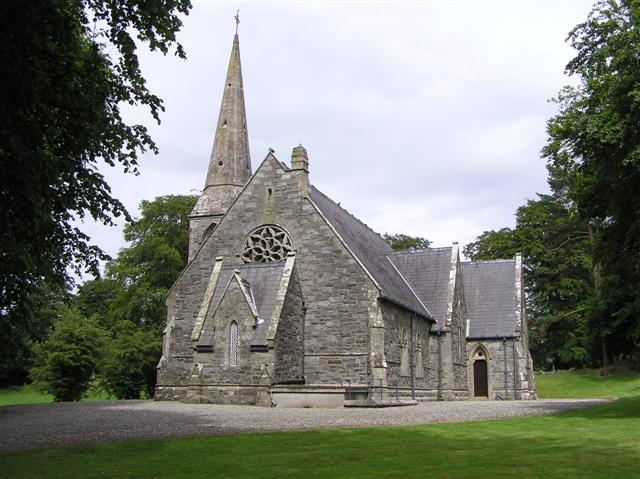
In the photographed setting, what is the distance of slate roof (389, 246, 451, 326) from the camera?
38.1m

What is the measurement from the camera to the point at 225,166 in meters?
39.5

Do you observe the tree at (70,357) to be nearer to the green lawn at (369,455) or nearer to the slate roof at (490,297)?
the slate roof at (490,297)

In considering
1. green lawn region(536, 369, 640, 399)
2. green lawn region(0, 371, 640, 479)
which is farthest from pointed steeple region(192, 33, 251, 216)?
green lawn region(0, 371, 640, 479)

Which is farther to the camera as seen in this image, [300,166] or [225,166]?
[225,166]

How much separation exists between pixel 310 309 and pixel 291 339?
2.25 metres

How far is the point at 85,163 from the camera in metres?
14.9

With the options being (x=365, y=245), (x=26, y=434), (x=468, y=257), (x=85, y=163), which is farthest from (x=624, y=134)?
(x=468, y=257)

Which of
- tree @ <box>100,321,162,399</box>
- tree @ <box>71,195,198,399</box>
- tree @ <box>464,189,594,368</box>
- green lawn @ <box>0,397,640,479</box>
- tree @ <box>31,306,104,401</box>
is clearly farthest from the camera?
tree @ <box>464,189,594,368</box>

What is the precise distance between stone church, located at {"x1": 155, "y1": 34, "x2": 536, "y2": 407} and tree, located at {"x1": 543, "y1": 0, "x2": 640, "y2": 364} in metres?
10.4

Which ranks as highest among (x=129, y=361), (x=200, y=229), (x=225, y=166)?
(x=225, y=166)

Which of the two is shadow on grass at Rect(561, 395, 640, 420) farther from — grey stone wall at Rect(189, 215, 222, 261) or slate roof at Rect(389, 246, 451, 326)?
grey stone wall at Rect(189, 215, 222, 261)

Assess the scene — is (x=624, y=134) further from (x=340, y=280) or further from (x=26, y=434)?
(x=26, y=434)

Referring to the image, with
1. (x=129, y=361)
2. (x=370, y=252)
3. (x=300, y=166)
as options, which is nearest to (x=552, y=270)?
(x=370, y=252)

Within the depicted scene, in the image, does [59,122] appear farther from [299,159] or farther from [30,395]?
[30,395]
